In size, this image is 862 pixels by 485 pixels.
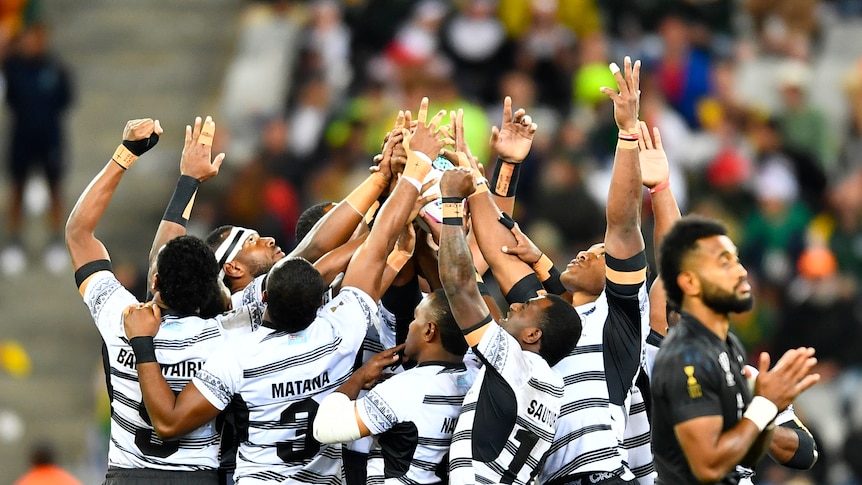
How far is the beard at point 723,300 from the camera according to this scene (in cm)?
579

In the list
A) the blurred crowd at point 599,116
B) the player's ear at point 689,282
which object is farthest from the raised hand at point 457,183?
the blurred crowd at point 599,116

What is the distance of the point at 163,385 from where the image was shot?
21.7 ft

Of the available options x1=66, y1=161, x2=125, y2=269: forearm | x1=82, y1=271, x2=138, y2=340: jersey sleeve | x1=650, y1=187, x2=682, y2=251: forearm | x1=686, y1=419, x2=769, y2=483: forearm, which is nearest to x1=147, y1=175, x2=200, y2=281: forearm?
x1=66, y1=161, x2=125, y2=269: forearm

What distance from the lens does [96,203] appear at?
24.1 feet

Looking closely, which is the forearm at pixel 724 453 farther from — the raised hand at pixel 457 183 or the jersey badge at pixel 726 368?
the raised hand at pixel 457 183

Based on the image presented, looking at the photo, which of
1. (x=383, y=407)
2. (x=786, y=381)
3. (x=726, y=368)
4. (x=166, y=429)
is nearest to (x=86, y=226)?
(x=166, y=429)

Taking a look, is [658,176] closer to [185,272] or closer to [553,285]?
[553,285]

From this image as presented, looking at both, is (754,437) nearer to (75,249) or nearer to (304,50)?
(75,249)

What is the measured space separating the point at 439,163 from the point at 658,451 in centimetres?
253

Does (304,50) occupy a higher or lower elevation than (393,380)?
higher

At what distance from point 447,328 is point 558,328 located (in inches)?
22.5

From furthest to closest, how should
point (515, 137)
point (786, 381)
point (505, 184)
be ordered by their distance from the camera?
point (505, 184)
point (515, 137)
point (786, 381)

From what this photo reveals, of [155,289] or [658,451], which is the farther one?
[155,289]

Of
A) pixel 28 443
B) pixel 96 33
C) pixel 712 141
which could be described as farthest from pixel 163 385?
pixel 96 33
